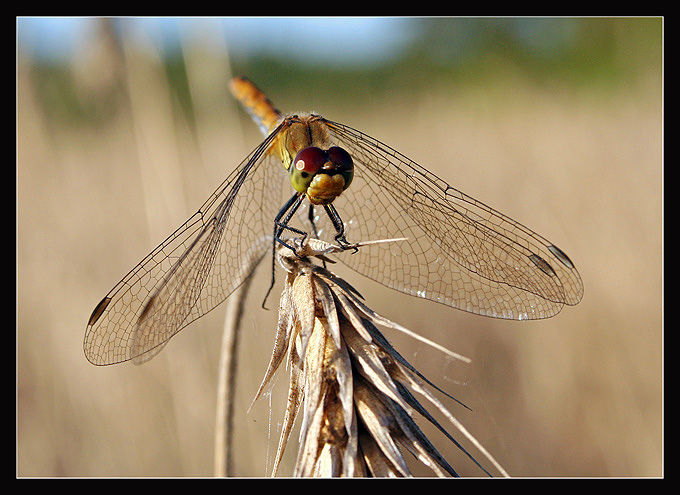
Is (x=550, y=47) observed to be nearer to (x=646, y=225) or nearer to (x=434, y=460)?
(x=646, y=225)

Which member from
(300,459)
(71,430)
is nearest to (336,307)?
(300,459)

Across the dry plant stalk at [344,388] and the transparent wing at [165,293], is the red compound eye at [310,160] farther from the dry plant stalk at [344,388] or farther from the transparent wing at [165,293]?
the dry plant stalk at [344,388]

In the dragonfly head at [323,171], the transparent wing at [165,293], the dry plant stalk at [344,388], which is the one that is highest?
the dragonfly head at [323,171]

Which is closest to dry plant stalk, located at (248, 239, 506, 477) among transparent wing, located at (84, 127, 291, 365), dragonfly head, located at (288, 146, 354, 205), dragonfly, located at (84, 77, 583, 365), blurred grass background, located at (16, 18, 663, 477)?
dragonfly, located at (84, 77, 583, 365)

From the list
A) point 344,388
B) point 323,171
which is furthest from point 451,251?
point 344,388

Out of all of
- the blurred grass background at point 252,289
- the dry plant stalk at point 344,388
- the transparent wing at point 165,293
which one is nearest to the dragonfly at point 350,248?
the transparent wing at point 165,293

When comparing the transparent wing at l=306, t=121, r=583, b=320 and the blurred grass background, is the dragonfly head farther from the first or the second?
the blurred grass background
